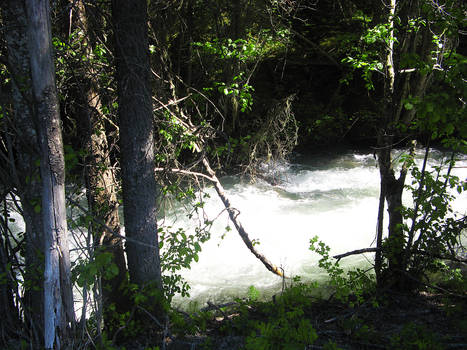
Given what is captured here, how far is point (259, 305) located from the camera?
4727 mm

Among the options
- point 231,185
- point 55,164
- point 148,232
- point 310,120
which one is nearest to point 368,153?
point 310,120

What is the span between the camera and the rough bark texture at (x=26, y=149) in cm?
295

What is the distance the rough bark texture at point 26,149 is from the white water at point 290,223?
3.51 m

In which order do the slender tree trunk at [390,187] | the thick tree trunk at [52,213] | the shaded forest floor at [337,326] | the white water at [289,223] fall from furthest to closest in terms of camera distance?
the white water at [289,223] → the slender tree trunk at [390,187] → the shaded forest floor at [337,326] → the thick tree trunk at [52,213]

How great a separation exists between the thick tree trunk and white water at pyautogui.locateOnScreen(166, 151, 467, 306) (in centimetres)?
363

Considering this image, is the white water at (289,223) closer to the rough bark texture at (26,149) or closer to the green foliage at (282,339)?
the rough bark texture at (26,149)

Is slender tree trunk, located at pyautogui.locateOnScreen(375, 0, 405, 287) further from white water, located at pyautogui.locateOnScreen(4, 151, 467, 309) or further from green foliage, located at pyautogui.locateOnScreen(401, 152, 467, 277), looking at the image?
white water, located at pyautogui.locateOnScreen(4, 151, 467, 309)

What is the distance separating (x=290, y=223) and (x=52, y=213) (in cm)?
651

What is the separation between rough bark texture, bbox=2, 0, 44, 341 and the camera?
2.95 meters

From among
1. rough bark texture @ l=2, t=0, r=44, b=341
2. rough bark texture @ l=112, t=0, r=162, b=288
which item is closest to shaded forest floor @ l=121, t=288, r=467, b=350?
rough bark texture @ l=112, t=0, r=162, b=288

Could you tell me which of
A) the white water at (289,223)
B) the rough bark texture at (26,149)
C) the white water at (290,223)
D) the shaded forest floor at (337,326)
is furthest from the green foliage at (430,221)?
the rough bark texture at (26,149)

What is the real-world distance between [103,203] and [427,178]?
420 centimetres

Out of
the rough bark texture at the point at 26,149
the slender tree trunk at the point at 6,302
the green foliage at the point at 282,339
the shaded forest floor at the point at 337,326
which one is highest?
the rough bark texture at the point at 26,149

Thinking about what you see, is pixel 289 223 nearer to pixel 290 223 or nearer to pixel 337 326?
pixel 290 223
